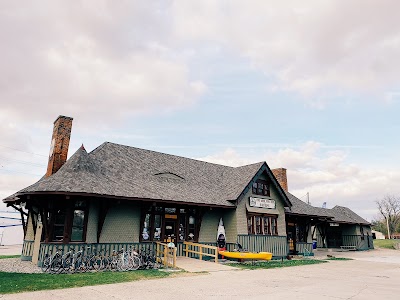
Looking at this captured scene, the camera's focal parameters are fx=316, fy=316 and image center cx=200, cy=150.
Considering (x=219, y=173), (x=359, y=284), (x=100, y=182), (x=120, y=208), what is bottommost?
(x=359, y=284)

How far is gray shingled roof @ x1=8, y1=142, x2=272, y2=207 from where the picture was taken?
48.4 feet

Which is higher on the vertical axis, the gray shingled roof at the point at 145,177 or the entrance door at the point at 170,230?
the gray shingled roof at the point at 145,177

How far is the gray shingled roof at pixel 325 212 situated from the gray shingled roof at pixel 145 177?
623cm

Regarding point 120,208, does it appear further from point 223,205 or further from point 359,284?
point 359,284

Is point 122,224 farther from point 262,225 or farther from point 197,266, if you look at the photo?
point 262,225

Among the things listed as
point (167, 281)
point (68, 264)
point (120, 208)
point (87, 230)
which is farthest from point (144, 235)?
point (167, 281)

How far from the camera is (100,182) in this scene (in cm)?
1562

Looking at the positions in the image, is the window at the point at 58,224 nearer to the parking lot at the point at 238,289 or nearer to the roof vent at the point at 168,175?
the parking lot at the point at 238,289

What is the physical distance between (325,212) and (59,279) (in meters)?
26.9

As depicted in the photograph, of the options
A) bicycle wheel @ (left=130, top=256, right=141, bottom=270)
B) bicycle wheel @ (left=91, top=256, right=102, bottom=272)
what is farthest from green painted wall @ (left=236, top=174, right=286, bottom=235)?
bicycle wheel @ (left=91, top=256, right=102, bottom=272)

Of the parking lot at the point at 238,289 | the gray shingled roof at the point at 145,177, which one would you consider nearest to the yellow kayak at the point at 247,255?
the gray shingled roof at the point at 145,177

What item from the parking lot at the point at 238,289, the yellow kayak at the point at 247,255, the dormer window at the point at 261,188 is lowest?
the parking lot at the point at 238,289

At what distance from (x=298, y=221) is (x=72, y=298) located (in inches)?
867

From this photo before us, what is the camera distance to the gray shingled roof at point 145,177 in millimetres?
→ 14742
